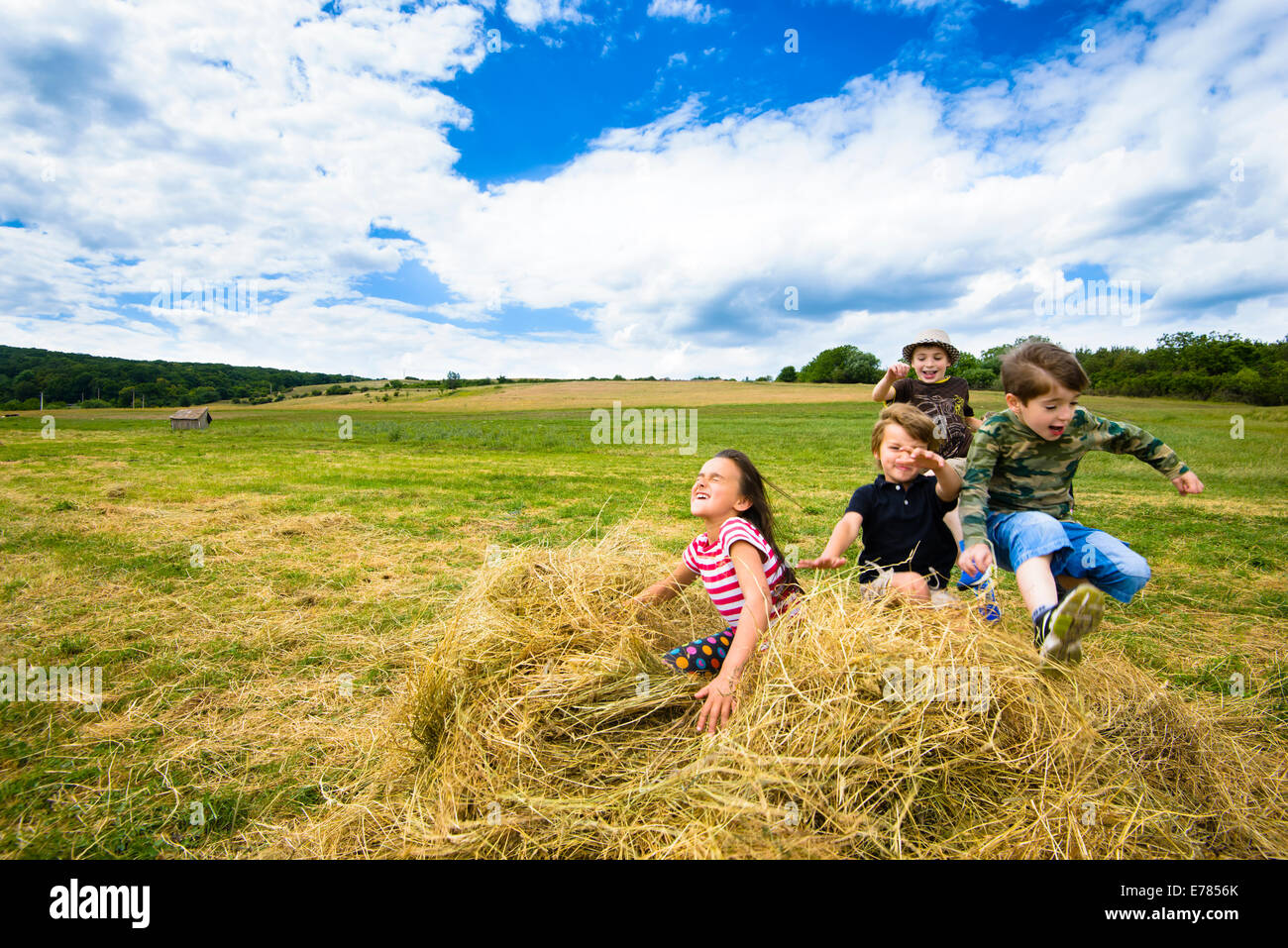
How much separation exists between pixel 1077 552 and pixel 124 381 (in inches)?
4491

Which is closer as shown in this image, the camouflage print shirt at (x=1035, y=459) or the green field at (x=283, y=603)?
the green field at (x=283, y=603)

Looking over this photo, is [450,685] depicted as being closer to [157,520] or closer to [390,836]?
[390,836]

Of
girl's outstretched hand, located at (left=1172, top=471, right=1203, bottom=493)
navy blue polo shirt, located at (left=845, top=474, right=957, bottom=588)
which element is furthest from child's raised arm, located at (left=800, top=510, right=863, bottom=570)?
girl's outstretched hand, located at (left=1172, top=471, right=1203, bottom=493)

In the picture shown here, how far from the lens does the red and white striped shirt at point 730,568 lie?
112 inches

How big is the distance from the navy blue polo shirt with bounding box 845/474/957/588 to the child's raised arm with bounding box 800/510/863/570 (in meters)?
0.10

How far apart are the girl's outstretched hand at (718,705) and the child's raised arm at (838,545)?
833 millimetres

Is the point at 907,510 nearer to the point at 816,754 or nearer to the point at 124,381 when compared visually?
the point at 816,754

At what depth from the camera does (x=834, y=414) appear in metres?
43.5

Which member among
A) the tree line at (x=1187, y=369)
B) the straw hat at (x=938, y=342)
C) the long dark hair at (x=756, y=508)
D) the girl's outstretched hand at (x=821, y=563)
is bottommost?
the girl's outstretched hand at (x=821, y=563)

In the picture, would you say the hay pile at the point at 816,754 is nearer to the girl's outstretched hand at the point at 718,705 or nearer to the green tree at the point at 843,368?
the girl's outstretched hand at the point at 718,705

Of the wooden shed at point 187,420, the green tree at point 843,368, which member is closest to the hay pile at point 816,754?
the wooden shed at point 187,420
